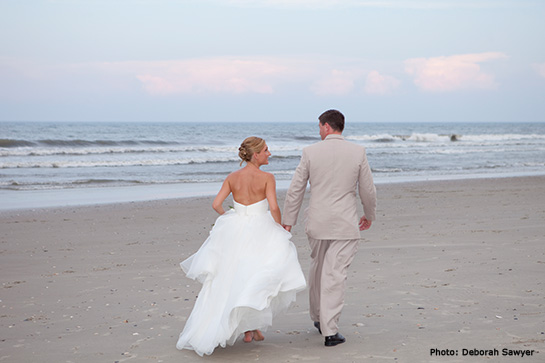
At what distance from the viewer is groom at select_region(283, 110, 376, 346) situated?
4.23m

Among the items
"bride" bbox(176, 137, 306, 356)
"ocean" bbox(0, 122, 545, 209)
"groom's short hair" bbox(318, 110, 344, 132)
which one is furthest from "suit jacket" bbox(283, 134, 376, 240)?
"ocean" bbox(0, 122, 545, 209)

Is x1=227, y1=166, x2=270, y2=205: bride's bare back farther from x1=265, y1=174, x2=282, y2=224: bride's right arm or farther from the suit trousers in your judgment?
the suit trousers

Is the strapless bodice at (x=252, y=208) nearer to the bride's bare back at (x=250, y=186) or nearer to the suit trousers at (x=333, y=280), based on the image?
the bride's bare back at (x=250, y=186)

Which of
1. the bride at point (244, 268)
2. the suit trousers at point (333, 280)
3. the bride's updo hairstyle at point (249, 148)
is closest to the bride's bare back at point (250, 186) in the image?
the bride at point (244, 268)

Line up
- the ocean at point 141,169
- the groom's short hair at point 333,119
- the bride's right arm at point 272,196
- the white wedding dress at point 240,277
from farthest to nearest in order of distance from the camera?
the ocean at point 141,169, the groom's short hair at point 333,119, the bride's right arm at point 272,196, the white wedding dress at point 240,277

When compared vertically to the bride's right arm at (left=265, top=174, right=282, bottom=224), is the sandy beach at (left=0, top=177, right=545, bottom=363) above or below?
below

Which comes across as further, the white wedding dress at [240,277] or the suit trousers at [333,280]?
the suit trousers at [333,280]

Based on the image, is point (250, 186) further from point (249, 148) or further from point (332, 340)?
point (332, 340)

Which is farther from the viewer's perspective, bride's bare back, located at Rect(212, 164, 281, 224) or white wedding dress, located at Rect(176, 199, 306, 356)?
bride's bare back, located at Rect(212, 164, 281, 224)

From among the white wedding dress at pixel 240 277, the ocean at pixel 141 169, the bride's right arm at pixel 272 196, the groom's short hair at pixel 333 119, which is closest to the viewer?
the white wedding dress at pixel 240 277

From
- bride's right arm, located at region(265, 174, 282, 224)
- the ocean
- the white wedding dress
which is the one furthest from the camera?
the ocean

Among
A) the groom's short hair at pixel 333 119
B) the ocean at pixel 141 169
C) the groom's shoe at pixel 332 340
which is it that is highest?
the groom's short hair at pixel 333 119

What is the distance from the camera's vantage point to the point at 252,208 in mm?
4219

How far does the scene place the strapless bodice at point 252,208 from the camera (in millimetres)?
4219
